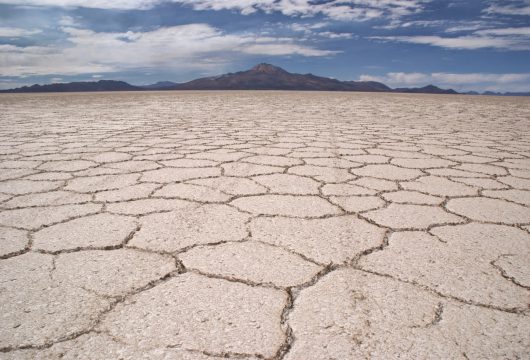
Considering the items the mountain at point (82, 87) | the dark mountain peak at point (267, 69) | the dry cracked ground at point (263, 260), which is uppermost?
the dark mountain peak at point (267, 69)

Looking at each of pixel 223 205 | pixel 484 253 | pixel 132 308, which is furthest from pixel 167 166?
pixel 484 253

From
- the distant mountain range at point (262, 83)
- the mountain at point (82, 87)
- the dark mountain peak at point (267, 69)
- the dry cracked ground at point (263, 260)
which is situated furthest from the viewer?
the dark mountain peak at point (267, 69)

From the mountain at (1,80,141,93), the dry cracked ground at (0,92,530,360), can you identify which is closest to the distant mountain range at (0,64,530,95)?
the mountain at (1,80,141,93)

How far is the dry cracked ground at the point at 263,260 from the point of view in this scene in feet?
2.14

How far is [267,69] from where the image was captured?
96.2 metres

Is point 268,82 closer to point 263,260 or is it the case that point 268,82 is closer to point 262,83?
point 262,83

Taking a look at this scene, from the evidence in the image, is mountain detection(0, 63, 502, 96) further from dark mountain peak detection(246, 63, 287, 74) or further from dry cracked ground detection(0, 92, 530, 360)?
dry cracked ground detection(0, 92, 530, 360)

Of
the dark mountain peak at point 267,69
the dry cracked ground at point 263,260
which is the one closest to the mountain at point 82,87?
the dark mountain peak at point 267,69

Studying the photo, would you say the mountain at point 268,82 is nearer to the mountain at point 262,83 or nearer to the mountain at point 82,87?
the mountain at point 262,83

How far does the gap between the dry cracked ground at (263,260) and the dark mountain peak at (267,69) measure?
9623 cm

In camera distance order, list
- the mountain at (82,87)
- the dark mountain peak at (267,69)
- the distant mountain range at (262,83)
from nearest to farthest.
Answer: the mountain at (82,87) → the distant mountain range at (262,83) → the dark mountain peak at (267,69)

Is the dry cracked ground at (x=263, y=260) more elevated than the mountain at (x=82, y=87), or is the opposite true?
the mountain at (x=82, y=87)

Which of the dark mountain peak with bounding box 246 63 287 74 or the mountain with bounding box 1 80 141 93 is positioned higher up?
the dark mountain peak with bounding box 246 63 287 74

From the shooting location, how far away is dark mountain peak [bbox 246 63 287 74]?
312 feet
